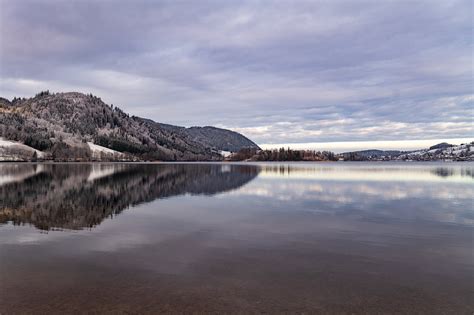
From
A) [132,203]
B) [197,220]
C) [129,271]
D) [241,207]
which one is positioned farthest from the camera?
A: [132,203]

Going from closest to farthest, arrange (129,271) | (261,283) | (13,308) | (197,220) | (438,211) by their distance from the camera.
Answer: (13,308)
(261,283)
(129,271)
(197,220)
(438,211)

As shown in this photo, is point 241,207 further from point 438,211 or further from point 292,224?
point 438,211

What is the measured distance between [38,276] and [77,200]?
3082 cm

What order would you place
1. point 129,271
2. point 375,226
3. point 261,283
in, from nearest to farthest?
point 261,283 < point 129,271 < point 375,226

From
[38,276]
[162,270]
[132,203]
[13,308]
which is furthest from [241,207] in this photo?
[13,308]

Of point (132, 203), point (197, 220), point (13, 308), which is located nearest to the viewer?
point (13, 308)

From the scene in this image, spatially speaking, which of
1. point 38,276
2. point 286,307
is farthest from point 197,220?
point 286,307

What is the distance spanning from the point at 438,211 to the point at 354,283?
92.5ft

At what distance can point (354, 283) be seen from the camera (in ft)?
51.1

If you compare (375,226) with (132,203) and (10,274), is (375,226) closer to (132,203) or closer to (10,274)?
(10,274)

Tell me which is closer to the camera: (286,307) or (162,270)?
(286,307)

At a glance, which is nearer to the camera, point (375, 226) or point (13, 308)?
point (13, 308)

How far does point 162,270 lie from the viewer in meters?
17.2

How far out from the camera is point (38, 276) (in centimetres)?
1614
